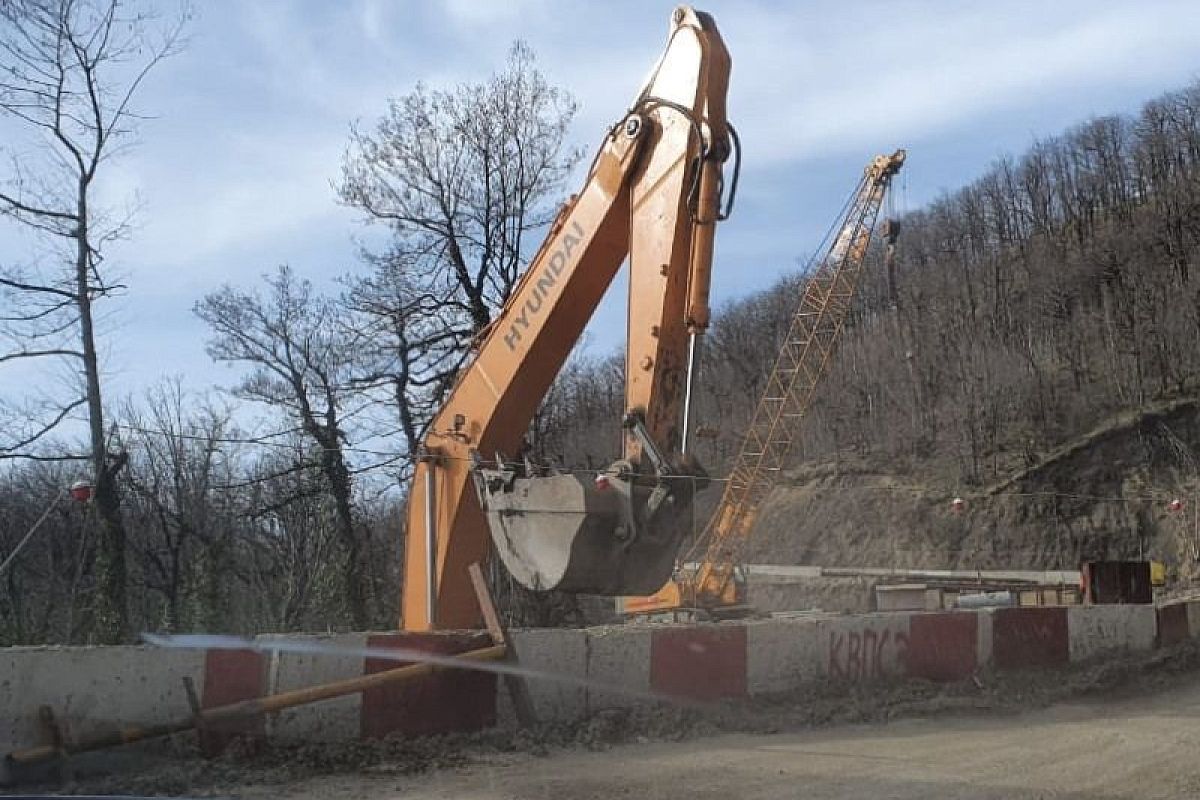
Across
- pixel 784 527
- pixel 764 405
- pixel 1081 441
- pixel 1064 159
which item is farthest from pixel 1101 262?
pixel 764 405

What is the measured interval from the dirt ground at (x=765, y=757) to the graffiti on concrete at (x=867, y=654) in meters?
0.22

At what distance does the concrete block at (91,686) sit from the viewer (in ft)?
21.8

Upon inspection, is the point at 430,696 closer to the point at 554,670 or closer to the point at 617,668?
the point at 554,670

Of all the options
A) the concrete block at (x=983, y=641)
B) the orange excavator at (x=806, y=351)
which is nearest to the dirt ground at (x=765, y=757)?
the concrete block at (x=983, y=641)

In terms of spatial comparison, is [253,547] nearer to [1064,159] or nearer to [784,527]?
[784,527]

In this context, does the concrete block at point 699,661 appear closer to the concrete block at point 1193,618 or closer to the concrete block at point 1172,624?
the concrete block at point 1172,624

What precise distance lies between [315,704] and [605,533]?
270cm

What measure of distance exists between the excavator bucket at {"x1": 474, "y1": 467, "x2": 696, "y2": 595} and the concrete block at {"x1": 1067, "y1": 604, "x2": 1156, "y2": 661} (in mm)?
5859

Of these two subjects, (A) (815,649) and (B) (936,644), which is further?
(B) (936,644)

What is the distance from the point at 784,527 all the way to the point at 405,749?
4262cm

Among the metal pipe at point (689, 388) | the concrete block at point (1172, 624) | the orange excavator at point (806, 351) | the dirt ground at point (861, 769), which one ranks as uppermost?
the orange excavator at point (806, 351)

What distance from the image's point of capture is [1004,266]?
7112 cm

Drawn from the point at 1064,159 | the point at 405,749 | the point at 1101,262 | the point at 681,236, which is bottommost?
the point at 405,749

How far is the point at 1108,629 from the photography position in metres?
13.2
